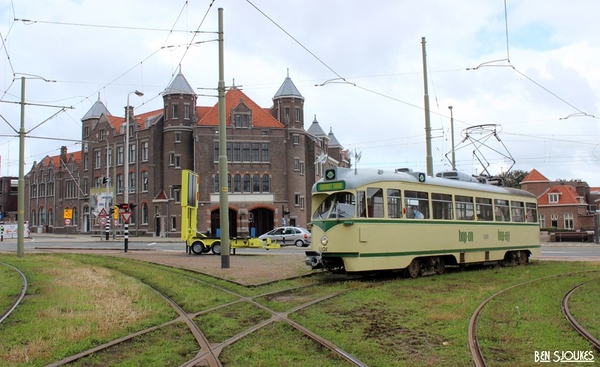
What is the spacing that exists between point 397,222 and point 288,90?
4904 centimetres

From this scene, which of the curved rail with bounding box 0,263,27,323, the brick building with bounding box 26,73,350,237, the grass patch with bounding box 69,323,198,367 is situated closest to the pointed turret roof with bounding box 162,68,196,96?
the brick building with bounding box 26,73,350,237

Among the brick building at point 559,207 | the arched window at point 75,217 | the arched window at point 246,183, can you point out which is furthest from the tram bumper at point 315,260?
the arched window at point 75,217

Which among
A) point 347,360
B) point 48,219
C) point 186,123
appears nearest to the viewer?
point 347,360

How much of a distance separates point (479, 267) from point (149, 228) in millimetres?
48000

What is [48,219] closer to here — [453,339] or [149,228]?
[149,228]

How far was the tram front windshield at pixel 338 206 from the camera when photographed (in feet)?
46.6

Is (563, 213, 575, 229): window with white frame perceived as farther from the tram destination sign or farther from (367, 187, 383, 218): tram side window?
the tram destination sign

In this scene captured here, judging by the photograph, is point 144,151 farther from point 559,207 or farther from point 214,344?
point 214,344

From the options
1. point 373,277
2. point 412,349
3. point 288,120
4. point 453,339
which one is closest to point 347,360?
point 412,349

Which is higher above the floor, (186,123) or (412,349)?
(186,123)

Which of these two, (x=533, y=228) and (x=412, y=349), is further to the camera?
(x=533, y=228)

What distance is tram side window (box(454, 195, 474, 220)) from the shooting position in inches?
676

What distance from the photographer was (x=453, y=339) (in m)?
7.62

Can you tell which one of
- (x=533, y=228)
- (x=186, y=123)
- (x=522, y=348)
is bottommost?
(x=522, y=348)
